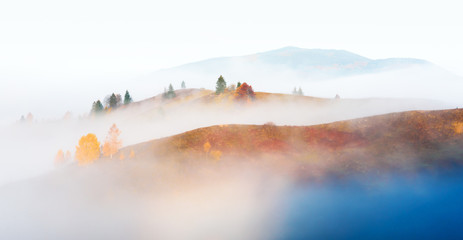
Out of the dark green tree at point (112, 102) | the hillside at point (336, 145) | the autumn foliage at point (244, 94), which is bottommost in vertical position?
the hillside at point (336, 145)

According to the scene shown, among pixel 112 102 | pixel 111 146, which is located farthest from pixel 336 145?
pixel 112 102

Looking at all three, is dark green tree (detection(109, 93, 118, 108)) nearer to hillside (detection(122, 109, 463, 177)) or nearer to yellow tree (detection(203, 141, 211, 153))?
hillside (detection(122, 109, 463, 177))

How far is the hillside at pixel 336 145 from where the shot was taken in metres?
65.4

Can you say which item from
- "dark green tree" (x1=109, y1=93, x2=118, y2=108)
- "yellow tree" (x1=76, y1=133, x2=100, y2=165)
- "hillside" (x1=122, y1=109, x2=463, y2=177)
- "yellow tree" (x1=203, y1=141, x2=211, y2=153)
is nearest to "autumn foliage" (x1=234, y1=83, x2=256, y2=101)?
"hillside" (x1=122, y1=109, x2=463, y2=177)

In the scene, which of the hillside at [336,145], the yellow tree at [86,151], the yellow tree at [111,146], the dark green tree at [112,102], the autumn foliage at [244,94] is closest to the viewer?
the hillside at [336,145]

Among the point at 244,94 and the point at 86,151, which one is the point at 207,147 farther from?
the point at 244,94

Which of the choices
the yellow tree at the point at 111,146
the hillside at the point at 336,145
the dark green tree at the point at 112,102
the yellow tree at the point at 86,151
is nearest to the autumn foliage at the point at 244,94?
the hillside at the point at 336,145

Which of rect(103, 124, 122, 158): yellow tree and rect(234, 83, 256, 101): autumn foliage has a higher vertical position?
rect(234, 83, 256, 101): autumn foliage

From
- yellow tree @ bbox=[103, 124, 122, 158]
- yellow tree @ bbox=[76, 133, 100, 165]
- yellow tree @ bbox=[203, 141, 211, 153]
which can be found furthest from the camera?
yellow tree @ bbox=[103, 124, 122, 158]

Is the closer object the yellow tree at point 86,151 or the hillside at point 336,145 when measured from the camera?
the hillside at point 336,145

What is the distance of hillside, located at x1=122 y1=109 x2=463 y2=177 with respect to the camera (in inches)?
2576

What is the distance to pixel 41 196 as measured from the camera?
77500mm

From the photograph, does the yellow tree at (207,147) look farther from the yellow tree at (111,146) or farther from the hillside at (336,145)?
the yellow tree at (111,146)

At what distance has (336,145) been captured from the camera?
74.4m
